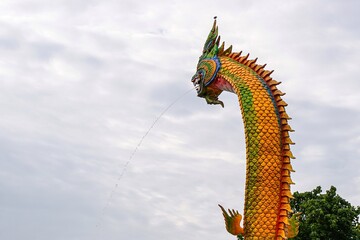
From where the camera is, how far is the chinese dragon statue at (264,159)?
9.18 metres

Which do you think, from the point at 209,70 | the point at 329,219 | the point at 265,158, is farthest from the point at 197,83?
the point at 329,219

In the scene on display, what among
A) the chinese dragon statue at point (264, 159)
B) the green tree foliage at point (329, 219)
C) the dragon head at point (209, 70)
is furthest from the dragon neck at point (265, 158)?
the green tree foliage at point (329, 219)

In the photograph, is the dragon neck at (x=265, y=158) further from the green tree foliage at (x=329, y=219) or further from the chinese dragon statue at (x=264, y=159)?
the green tree foliage at (x=329, y=219)

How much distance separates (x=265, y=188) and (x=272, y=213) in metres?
A: 0.42

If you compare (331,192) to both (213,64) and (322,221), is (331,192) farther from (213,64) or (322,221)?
(213,64)

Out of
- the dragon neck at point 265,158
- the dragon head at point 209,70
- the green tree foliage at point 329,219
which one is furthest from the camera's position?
the green tree foliage at point 329,219

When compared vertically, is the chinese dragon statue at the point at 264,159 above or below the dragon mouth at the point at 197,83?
below

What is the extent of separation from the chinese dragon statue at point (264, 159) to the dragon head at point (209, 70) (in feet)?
2.22

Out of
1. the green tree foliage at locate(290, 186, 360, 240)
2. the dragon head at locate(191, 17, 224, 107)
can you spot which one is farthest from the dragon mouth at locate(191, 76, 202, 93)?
the green tree foliage at locate(290, 186, 360, 240)

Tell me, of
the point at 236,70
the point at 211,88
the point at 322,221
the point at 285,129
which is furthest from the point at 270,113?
the point at 322,221

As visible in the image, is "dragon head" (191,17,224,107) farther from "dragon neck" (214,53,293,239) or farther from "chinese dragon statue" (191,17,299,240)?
"dragon neck" (214,53,293,239)

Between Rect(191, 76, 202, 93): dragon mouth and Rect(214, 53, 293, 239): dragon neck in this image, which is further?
Rect(191, 76, 202, 93): dragon mouth

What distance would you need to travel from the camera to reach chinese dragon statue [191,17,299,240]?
918cm

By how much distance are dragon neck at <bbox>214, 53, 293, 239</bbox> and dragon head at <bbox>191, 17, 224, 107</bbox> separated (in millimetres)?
989
